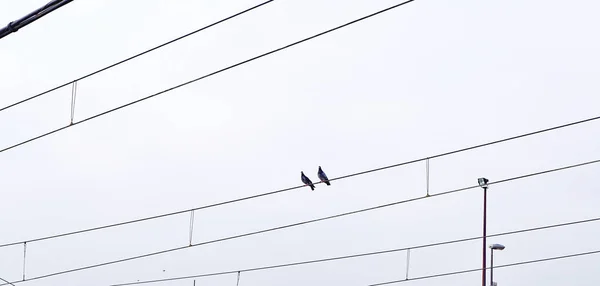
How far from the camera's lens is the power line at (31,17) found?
10.7m

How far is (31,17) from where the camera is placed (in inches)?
439

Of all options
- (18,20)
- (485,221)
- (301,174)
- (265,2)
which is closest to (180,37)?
(265,2)

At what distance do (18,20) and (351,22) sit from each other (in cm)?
465

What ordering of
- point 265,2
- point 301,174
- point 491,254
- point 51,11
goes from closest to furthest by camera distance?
point 51,11, point 265,2, point 301,174, point 491,254

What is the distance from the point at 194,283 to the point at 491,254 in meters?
12.9

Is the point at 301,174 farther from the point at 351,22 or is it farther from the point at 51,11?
the point at 51,11

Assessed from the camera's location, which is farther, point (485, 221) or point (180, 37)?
point (485, 221)

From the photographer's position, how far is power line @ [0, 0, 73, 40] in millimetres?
10688

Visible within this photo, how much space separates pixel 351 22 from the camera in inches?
557

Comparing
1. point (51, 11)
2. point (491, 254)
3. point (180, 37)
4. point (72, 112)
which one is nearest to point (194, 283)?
point (491, 254)

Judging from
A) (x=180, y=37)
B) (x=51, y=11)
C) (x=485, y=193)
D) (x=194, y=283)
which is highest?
(x=485, y=193)

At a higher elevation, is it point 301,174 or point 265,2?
point 301,174

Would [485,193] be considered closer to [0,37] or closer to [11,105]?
[11,105]

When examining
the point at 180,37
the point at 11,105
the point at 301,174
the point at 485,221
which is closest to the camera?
the point at 180,37
